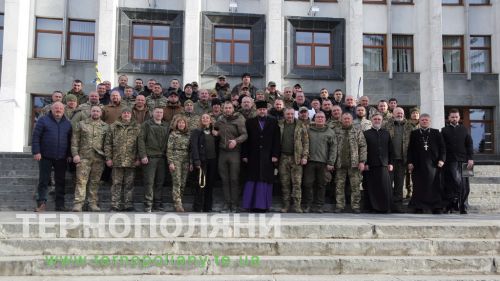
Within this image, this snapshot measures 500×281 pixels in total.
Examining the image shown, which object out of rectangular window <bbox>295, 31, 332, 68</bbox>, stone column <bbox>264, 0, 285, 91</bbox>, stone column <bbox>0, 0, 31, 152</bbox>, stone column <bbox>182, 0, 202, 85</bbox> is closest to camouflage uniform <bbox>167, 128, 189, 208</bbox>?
stone column <bbox>182, 0, 202, 85</bbox>

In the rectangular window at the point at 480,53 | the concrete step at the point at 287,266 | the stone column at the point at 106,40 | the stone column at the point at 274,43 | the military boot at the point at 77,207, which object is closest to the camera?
the concrete step at the point at 287,266

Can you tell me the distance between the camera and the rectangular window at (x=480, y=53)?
2150 centimetres

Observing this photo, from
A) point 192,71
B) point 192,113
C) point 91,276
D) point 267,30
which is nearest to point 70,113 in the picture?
point 192,113

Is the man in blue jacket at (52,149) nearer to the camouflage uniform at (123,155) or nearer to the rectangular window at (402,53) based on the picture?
the camouflage uniform at (123,155)

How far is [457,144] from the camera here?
9289mm

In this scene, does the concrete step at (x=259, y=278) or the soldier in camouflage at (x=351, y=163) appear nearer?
the concrete step at (x=259, y=278)

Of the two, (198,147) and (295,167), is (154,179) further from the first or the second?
(295,167)

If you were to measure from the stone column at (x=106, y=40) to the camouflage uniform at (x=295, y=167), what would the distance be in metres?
12.2

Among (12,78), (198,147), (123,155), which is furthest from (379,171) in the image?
(12,78)

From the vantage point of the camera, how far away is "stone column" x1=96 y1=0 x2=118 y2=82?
1884 cm

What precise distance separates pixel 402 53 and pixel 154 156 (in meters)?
16.3

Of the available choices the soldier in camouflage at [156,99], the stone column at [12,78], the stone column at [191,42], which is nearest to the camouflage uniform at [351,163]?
the soldier in camouflage at [156,99]

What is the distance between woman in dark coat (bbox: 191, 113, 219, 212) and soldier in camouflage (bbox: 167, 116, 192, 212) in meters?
0.16

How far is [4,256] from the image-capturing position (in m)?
5.75
